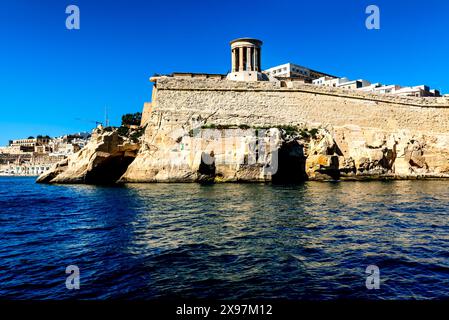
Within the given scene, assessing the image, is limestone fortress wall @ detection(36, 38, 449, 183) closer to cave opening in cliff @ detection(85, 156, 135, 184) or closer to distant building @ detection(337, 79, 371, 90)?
cave opening in cliff @ detection(85, 156, 135, 184)

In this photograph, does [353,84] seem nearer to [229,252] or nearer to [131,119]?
[131,119]

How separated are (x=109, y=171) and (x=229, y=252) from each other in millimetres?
23172

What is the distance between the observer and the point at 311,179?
25.7m

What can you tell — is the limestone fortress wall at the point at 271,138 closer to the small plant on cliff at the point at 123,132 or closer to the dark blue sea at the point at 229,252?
the small plant on cliff at the point at 123,132

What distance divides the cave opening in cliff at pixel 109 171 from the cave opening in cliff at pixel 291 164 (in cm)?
1153

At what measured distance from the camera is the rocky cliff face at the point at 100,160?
25.5 metres

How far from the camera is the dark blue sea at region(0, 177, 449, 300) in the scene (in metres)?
4.88

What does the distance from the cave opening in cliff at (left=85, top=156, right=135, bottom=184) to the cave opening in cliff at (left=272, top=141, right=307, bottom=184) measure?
11532 millimetres

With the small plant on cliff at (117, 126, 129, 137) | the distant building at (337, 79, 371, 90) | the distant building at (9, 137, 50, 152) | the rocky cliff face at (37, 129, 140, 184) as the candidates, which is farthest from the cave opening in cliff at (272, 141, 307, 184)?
the distant building at (9, 137, 50, 152)

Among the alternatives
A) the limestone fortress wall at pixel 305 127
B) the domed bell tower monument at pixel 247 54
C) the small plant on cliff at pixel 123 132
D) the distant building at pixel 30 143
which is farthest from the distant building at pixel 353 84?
the distant building at pixel 30 143

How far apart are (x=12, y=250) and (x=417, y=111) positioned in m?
34.0

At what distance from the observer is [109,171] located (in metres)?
27.9
